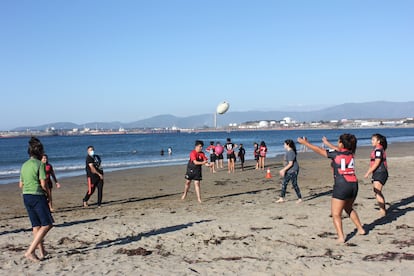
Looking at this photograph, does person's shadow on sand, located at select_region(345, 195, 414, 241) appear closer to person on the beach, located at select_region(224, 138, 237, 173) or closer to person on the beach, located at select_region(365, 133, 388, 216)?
person on the beach, located at select_region(365, 133, 388, 216)

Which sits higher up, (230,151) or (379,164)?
(379,164)

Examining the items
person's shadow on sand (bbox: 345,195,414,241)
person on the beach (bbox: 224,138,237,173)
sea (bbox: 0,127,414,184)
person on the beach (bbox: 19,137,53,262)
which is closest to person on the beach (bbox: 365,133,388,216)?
person's shadow on sand (bbox: 345,195,414,241)

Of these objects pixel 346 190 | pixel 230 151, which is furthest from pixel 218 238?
pixel 230 151

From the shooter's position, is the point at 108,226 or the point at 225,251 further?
the point at 108,226

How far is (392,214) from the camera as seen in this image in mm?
9141

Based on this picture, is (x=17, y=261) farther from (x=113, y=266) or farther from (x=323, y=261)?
(x=323, y=261)

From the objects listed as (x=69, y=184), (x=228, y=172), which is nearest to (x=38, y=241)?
(x=69, y=184)

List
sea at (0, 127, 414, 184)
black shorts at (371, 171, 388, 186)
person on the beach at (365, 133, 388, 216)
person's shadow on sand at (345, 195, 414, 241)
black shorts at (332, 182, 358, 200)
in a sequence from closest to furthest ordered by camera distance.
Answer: black shorts at (332, 182, 358, 200)
person's shadow on sand at (345, 195, 414, 241)
person on the beach at (365, 133, 388, 216)
black shorts at (371, 171, 388, 186)
sea at (0, 127, 414, 184)

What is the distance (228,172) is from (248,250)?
15.1 meters

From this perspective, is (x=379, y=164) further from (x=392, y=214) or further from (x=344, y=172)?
(x=344, y=172)

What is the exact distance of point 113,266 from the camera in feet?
20.0

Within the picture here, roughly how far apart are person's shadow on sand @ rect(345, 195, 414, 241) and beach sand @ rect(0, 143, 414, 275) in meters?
0.02

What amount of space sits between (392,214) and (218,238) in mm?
4052

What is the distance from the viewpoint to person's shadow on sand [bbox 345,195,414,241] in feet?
26.1
